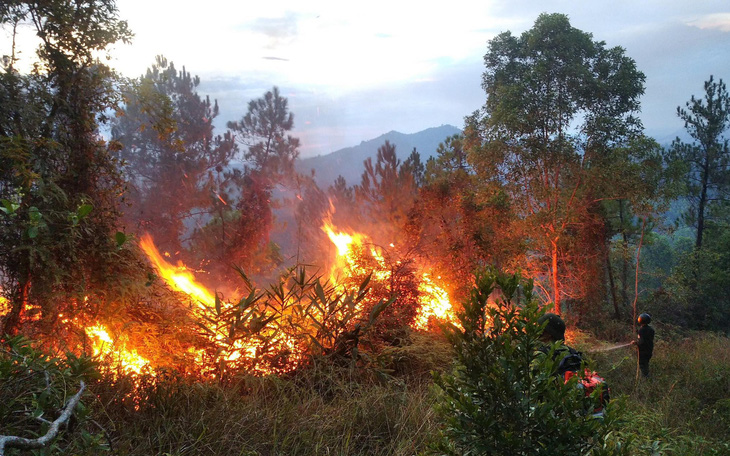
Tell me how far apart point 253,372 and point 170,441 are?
1153 millimetres

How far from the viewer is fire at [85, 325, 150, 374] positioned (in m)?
3.45

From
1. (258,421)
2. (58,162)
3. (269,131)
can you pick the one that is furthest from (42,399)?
(269,131)

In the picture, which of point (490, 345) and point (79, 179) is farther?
point (79, 179)

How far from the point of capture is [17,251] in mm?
4441

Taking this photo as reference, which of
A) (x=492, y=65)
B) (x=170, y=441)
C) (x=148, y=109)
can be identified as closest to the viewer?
(x=170, y=441)

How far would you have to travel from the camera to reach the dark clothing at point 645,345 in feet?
21.8

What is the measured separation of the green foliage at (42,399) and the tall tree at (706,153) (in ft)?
80.5

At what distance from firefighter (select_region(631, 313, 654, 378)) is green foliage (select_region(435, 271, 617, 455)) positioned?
18.4ft

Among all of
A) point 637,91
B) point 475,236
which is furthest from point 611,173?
point 475,236

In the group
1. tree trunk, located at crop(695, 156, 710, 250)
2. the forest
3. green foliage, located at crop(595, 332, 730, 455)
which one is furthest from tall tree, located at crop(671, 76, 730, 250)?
green foliage, located at crop(595, 332, 730, 455)

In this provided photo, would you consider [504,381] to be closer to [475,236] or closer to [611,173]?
[475,236]

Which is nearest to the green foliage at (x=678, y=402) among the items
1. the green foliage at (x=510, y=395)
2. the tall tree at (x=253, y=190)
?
the green foliage at (x=510, y=395)

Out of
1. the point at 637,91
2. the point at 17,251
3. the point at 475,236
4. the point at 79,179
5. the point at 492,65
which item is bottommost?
the point at 475,236

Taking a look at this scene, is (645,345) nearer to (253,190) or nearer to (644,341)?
(644,341)
